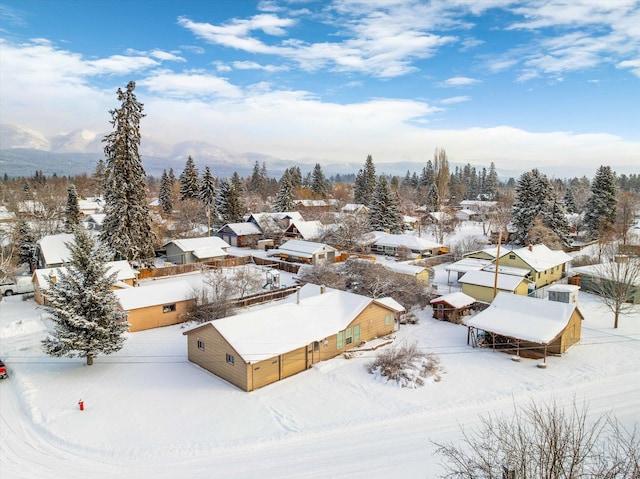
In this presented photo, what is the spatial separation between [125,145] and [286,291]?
19.6 meters

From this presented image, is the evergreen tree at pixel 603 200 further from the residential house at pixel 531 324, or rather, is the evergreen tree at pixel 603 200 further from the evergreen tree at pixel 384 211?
the residential house at pixel 531 324

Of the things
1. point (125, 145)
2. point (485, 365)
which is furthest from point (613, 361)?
point (125, 145)

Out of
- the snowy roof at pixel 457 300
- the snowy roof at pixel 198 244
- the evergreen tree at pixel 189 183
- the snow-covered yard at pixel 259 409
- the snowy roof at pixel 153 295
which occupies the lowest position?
the snow-covered yard at pixel 259 409

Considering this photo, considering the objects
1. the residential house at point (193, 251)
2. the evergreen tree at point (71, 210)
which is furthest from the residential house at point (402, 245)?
the evergreen tree at point (71, 210)

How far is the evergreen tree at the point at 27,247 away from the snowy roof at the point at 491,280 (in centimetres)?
4357

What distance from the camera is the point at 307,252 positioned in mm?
47469

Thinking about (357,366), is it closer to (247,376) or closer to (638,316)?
(247,376)

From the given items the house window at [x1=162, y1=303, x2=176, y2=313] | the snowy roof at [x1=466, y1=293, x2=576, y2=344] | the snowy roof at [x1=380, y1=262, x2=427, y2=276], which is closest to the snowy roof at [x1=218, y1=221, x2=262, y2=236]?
the snowy roof at [x1=380, y1=262, x2=427, y2=276]

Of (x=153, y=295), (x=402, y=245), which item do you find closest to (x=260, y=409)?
(x=153, y=295)

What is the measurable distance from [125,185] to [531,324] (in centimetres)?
3399

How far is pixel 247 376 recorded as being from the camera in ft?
64.8

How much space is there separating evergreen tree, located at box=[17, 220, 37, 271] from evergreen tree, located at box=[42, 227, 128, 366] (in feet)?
88.5

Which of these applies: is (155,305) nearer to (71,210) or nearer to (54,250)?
(54,250)

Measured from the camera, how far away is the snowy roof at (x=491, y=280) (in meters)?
33.4
